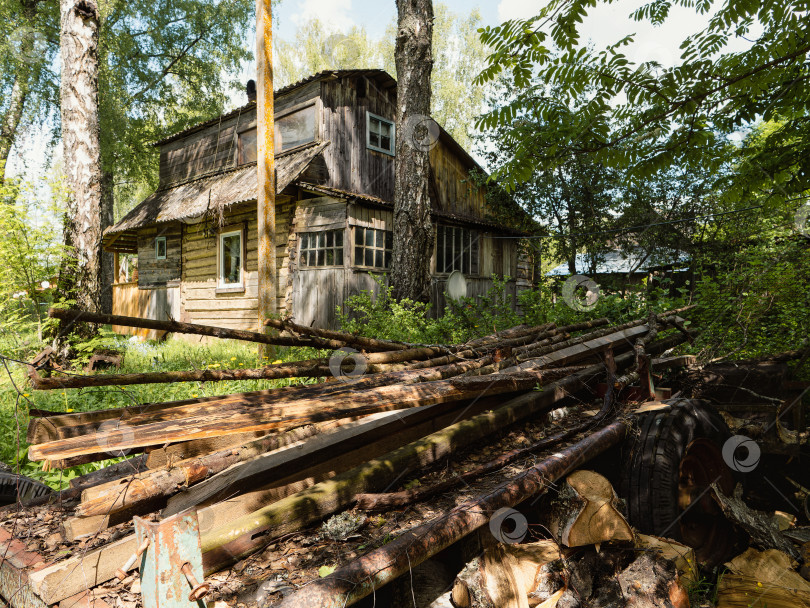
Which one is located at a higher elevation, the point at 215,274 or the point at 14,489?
the point at 215,274

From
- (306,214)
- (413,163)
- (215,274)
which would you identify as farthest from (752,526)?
(215,274)

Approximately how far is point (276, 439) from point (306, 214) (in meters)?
9.68

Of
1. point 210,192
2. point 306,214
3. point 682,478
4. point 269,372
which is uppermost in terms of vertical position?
point 210,192

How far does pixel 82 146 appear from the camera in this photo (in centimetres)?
802

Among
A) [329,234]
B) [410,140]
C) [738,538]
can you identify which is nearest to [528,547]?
[738,538]

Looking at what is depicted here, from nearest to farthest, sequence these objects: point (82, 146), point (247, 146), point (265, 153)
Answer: point (265, 153), point (82, 146), point (247, 146)

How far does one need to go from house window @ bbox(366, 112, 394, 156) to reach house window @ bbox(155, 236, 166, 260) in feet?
27.3

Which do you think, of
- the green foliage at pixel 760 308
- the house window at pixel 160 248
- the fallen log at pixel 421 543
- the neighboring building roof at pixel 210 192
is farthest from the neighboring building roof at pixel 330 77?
the fallen log at pixel 421 543

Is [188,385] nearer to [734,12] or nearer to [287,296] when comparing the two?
[287,296]

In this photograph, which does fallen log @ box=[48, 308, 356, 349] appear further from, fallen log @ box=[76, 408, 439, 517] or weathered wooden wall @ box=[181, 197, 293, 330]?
weathered wooden wall @ box=[181, 197, 293, 330]

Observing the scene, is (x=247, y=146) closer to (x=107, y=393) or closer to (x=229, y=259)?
(x=229, y=259)

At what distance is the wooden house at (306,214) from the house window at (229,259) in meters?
0.03

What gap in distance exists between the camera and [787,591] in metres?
2.44

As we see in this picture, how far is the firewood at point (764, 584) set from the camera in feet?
7.97
